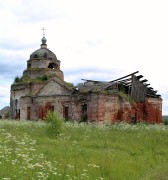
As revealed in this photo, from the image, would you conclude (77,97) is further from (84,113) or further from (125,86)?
(125,86)

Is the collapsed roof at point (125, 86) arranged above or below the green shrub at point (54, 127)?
above

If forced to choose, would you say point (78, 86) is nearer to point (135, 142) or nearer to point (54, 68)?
point (54, 68)

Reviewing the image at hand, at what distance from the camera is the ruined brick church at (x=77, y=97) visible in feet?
114

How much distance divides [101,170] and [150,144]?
6891 millimetres

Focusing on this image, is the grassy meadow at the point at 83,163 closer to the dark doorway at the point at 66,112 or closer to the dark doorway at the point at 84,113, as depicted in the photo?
the dark doorway at the point at 84,113

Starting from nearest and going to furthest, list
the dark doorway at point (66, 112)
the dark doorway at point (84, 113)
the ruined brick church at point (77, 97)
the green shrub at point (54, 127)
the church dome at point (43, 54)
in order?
the green shrub at point (54, 127) < the ruined brick church at point (77, 97) < the dark doorway at point (84, 113) < the dark doorway at point (66, 112) < the church dome at point (43, 54)

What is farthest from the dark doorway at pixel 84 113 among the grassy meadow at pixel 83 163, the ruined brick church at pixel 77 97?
the grassy meadow at pixel 83 163

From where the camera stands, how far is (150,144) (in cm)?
1625

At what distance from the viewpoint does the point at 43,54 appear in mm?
44688

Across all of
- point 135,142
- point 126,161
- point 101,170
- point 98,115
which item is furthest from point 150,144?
point 98,115

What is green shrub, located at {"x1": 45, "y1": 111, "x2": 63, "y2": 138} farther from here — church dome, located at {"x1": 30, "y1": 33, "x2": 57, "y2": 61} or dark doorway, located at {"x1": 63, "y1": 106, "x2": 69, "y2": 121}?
church dome, located at {"x1": 30, "y1": 33, "x2": 57, "y2": 61}

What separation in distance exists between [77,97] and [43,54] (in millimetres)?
10817

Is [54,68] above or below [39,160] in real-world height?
above

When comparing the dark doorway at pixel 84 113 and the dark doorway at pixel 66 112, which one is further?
the dark doorway at pixel 66 112
